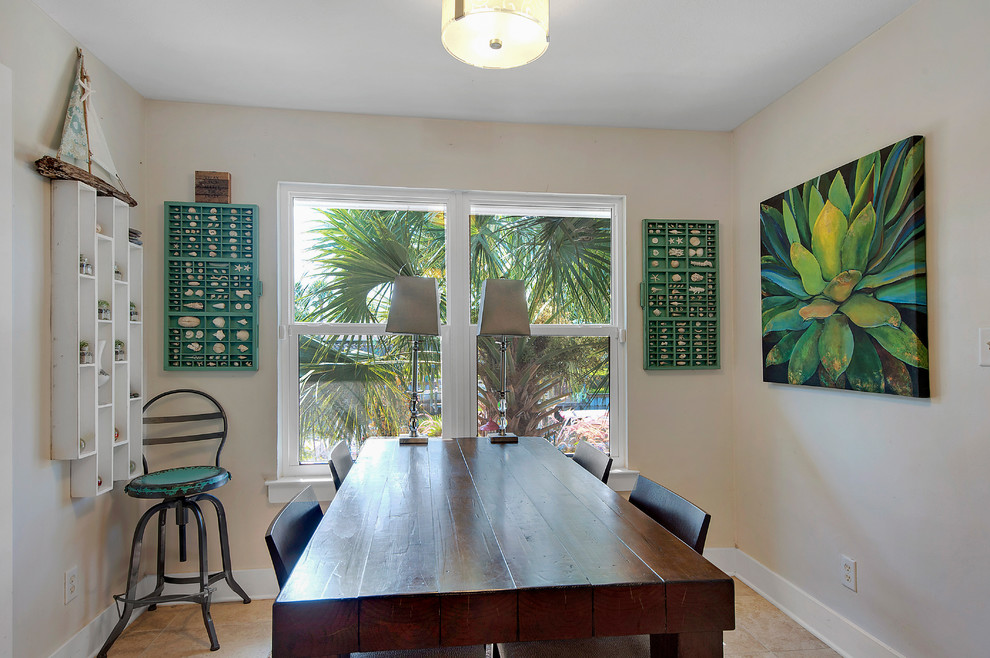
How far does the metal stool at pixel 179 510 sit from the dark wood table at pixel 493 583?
116 centimetres

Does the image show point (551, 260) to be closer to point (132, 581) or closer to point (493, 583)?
point (493, 583)

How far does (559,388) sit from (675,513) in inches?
63.3

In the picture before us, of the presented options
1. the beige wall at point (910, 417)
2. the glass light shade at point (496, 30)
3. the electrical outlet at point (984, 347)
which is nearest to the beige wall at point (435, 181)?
the beige wall at point (910, 417)

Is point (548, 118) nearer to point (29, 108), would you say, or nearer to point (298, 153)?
point (298, 153)

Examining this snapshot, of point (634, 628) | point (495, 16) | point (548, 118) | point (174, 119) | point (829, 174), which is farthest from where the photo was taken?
point (548, 118)

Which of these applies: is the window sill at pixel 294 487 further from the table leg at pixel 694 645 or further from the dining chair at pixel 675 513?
the table leg at pixel 694 645

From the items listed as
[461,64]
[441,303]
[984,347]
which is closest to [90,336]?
[441,303]

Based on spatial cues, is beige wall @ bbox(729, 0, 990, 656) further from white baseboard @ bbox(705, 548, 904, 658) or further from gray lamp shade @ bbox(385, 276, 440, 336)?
gray lamp shade @ bbox(385, 276, 440, 336)

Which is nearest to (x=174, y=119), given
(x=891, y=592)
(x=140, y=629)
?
(x=140, y=629)

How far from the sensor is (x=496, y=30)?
1714 millimetres

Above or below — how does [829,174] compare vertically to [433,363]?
above

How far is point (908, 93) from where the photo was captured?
2.09m

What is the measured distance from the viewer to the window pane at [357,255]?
3045 mm

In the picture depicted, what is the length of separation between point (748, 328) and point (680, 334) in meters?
0.34
